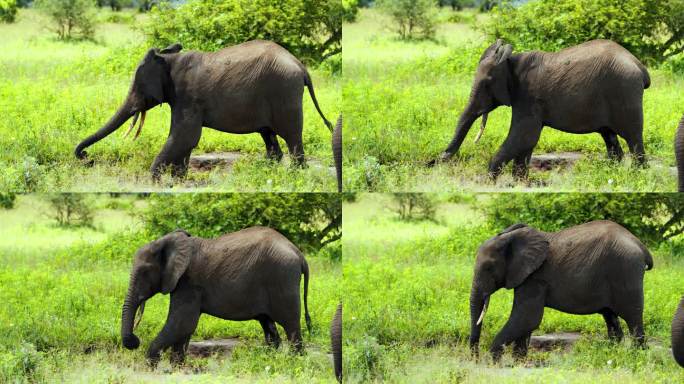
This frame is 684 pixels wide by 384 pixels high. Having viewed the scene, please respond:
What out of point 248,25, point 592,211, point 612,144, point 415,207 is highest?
point 248,25

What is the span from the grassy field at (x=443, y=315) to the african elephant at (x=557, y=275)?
0.31m

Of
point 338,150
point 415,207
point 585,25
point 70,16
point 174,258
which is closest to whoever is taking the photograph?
point 174,258

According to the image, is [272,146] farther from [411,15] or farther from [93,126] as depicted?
[411,15]

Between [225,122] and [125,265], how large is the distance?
2.14 meters

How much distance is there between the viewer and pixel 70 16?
15812 mm

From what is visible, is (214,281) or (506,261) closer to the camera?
(214,281)

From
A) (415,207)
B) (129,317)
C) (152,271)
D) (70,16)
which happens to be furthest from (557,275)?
(70,16)

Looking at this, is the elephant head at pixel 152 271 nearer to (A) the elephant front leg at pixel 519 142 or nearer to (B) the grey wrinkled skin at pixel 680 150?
(A) the elephant front leg at pixel 519 142

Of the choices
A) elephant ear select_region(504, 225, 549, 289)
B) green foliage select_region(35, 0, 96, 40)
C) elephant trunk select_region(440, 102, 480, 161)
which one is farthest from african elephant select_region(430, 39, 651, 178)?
green foliage select_region(35, 0, 96, 40)

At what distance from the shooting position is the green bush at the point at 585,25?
1473 cm

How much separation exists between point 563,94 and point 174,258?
9.90 ft

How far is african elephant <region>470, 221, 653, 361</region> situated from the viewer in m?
13.8

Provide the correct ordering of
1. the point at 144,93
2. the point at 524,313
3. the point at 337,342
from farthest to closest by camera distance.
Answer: the point at 337,342 < the point at 144,93 < the point at 524,313

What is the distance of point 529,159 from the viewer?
13.9 meters
